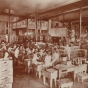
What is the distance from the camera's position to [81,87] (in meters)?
4.45

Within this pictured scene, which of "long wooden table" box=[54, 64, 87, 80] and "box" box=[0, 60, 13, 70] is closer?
"box" box=[0, 60, 13, 70]

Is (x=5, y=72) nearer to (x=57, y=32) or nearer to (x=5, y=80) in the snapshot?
(x=5, y=80)

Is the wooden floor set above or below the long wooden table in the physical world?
below

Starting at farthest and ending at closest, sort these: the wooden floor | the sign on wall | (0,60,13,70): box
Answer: the sign on wall → the wooden floor → (0,60,13,70): box

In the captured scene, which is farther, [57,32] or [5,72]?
[57,32]

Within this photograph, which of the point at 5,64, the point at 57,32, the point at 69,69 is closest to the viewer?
the point at 5,64

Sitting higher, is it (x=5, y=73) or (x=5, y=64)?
(x=5, y=64)

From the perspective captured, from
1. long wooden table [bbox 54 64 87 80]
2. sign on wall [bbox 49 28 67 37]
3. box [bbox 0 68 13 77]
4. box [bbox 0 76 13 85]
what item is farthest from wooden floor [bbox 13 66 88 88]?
sign on wall [bbox 49 28 67 37]

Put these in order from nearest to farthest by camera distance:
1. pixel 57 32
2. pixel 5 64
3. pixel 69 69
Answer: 1. pixel 5 64
2. pixel 69 69
3. pixel 57 32

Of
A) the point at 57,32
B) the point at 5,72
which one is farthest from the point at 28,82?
the point at 57,32

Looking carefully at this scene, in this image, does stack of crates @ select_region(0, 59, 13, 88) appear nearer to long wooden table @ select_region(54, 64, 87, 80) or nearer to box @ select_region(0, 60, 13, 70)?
box @ select_region(0, 60, 13, 70)

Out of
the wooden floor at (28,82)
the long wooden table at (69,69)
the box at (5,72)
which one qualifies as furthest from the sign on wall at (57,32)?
the box at (5,72)

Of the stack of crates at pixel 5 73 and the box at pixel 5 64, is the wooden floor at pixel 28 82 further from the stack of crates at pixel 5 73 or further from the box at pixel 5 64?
the box at pixel 5 64

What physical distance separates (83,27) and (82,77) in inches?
497
